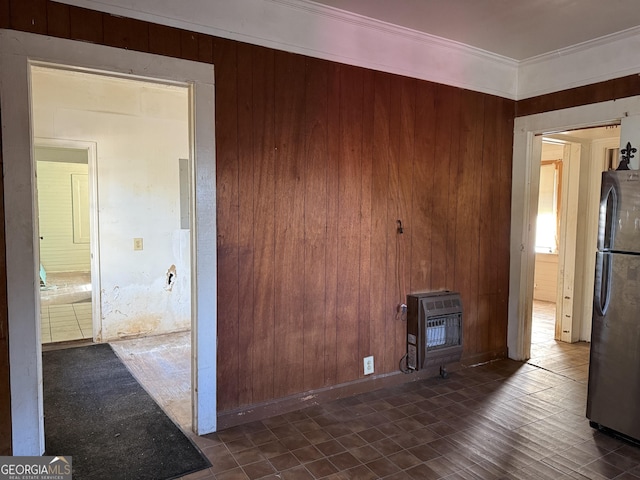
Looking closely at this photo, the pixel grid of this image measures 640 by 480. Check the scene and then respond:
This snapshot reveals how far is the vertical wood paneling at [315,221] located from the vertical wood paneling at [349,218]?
14 centimetres

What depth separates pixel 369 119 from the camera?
10.3 ft

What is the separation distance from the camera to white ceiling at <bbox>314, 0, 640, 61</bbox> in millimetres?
2707

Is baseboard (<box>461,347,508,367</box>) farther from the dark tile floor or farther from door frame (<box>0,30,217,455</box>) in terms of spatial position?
door frame (<box>0,30,217,455</box>)

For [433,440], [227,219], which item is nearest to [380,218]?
[227,219]

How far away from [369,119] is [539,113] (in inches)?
67.5

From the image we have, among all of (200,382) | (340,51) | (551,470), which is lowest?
(551,470)

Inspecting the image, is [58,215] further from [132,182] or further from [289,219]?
[289,219]

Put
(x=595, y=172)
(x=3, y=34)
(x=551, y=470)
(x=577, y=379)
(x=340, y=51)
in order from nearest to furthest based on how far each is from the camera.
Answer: (x=3, y=34) < (x=551, y=470) < (x=340, y=51) < (x=577, y=379) < (x=595, y=172)

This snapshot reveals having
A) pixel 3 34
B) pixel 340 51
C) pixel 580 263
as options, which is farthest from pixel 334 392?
pixel 580 263

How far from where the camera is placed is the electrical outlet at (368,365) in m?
3.26

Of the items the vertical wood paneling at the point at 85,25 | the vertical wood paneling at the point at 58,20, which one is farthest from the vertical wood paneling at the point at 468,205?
the vertical wood paneling at the point at 58,20

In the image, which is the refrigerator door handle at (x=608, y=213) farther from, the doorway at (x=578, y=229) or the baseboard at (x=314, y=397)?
the doorway at (x=578, y=229)

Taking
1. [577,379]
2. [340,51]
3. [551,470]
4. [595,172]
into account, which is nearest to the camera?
[551,470]

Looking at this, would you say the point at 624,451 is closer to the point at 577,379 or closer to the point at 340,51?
the point at 577,379
